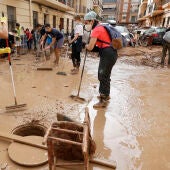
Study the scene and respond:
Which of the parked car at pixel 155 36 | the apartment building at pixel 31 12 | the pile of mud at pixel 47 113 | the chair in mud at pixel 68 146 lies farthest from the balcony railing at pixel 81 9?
the chair in mud at pixel 68 146

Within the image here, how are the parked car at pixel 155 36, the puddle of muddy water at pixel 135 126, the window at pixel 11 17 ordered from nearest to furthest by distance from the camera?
1. the puddle of muddy water at pixel 135 126
2. the window at pixel 11 17
3. the parked car at pixel 155 36

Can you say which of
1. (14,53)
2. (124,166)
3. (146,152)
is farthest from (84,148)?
(14,53)

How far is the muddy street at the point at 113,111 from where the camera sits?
8.53 ft

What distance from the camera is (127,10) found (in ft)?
201

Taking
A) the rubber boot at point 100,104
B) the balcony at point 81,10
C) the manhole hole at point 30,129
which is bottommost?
the manhole hole at point 30,129

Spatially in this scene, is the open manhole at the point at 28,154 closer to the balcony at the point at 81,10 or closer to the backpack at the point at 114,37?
→ the backpack at the point at 114,37

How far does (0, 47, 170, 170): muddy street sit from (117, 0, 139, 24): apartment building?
59427mm

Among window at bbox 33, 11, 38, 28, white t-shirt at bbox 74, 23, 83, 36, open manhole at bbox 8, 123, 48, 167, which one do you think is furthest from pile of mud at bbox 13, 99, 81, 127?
window at bbox 33, 11, 38, 28

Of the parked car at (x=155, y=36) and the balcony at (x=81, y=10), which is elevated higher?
the balcony at (x=81, y=10)

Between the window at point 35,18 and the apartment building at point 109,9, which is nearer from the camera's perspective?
→ the window at point 35,18

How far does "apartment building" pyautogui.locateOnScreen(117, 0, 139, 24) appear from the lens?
6050 cm

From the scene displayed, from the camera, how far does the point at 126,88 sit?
5320 millimetres

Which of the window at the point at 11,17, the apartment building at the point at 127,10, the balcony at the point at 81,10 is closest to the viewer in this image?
the window at the point at 11,17

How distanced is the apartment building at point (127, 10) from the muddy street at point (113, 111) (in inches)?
2340
